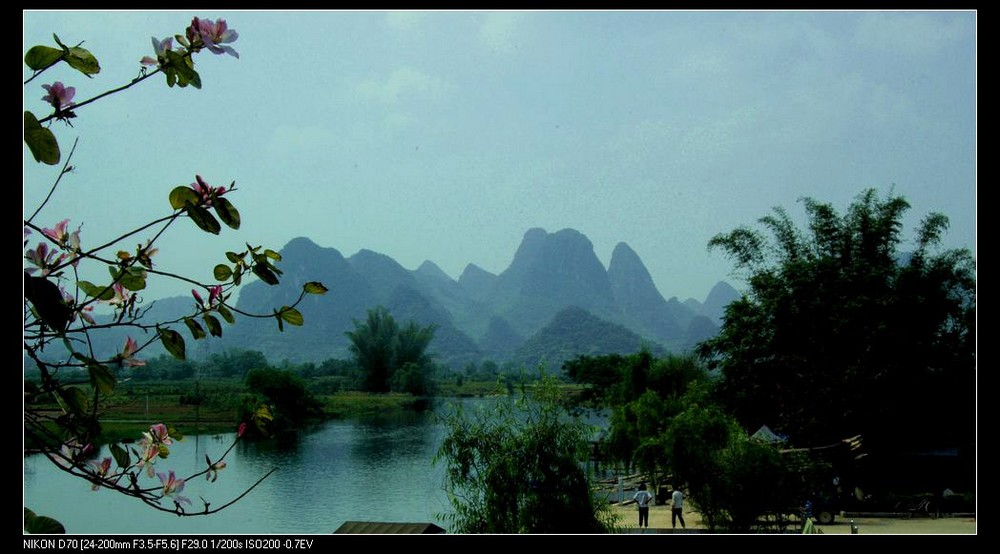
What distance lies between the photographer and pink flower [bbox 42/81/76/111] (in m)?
0.70

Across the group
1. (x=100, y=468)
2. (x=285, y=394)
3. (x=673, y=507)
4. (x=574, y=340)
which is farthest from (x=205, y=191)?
(x=574, y=340)

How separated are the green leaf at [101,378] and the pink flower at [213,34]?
271mm

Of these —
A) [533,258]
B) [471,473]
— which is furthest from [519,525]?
[533,258]

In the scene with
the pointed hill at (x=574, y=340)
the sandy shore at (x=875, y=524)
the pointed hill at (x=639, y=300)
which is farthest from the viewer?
the pointed hill at (x=639, y=300)

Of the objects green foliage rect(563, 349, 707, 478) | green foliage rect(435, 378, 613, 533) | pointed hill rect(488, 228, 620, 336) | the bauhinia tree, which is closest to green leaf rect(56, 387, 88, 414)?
the bauhinia tree

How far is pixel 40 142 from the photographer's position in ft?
2.12

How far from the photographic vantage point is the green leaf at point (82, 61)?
27.8 inches

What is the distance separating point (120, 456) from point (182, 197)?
0.85ft

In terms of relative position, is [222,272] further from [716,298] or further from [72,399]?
[716,298]

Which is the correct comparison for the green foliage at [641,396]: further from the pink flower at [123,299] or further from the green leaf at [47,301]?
the green leaf at [47,301]

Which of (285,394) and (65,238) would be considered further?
(285,394)

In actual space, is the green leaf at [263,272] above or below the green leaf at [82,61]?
below

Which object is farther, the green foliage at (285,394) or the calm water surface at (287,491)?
the green foliage at (285,394)

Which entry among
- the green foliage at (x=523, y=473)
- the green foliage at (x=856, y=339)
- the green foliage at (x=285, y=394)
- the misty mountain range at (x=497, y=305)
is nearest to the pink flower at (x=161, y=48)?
the green foliage at (x=523, y=473)
